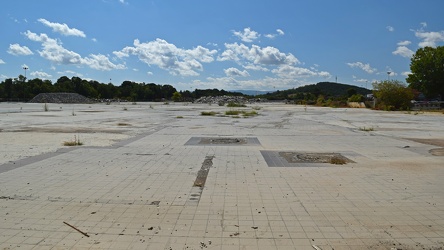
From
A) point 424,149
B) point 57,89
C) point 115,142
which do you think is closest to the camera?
point 424,149

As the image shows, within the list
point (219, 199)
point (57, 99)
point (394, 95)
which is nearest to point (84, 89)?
point (57, 99)

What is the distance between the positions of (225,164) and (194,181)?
2017mm

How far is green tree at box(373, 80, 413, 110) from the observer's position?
49.6 meters

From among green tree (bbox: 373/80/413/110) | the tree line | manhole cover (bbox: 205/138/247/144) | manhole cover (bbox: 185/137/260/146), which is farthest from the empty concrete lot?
the tree line

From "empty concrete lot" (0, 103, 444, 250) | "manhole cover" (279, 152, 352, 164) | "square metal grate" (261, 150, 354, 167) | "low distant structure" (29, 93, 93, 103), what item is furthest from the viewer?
"low distant structure" (29, 93, 93, 103)

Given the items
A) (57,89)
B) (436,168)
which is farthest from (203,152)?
(57,89)

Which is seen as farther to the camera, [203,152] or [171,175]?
[203,152]

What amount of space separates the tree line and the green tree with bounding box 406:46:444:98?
6790cm

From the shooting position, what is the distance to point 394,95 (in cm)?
4988

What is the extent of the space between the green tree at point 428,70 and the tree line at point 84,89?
67895mm

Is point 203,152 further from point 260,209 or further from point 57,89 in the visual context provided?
point 57,89

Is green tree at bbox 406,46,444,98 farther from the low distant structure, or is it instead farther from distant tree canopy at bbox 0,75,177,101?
distant tree canopy at bbox 0,75,177,101

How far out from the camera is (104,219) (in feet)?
16.7

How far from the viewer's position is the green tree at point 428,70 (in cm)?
6259
